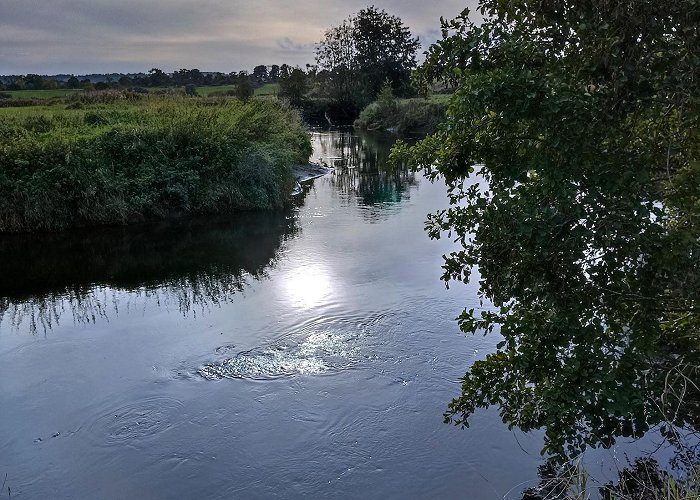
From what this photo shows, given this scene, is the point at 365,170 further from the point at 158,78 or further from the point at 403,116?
the point at 158,78

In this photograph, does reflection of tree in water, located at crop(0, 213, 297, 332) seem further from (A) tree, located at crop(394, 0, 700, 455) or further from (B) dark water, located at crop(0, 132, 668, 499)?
(A) tree, located at crop(394, 0, 700, 455)

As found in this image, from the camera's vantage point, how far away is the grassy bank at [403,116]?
4800 centimetres

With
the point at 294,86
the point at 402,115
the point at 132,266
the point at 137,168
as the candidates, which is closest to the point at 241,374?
the point at 132,266

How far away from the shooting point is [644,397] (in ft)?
19.9

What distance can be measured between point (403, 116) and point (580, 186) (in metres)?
46.2

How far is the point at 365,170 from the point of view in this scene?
32.2m

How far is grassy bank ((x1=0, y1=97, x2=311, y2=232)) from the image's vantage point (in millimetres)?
19281

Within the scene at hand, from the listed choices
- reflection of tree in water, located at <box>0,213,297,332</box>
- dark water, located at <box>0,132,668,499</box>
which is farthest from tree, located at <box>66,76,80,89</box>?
dark water, located at <box>0,132,668,499</box>

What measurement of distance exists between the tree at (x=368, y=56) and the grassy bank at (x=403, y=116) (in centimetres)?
962

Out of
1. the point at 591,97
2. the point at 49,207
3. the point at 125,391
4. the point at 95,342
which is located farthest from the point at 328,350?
the point at 49,207

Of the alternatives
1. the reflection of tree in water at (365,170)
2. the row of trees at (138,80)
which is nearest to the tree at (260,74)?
the row of trees at (138,80)

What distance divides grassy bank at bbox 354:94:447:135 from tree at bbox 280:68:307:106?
8898 millimetres

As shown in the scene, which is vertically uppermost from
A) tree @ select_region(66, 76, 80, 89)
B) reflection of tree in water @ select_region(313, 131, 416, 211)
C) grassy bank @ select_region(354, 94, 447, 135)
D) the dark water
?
tree @ select_region(66, 76, 80, 89)

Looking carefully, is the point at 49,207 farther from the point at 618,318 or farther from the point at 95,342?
the point at 618,318
